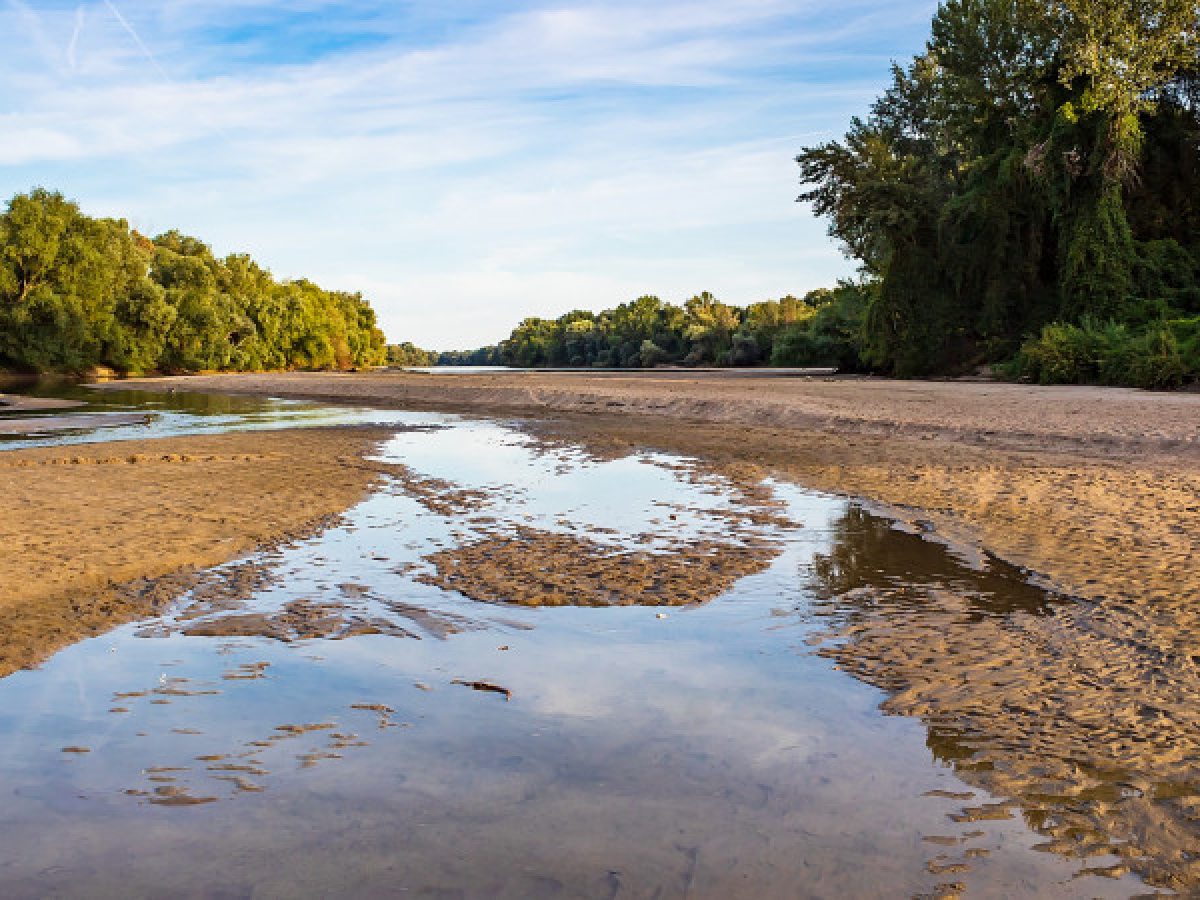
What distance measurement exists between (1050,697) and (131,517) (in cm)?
880

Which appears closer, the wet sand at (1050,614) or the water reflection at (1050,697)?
the water reflection at (1050,697)

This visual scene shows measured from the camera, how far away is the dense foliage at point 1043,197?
3316 cm

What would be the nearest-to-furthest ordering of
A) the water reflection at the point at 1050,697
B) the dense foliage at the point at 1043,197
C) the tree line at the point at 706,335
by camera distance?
the water reflection at the point at 1050,697 → the dense foliage at the point at 1043,197 → the tree line at the point at 706,335

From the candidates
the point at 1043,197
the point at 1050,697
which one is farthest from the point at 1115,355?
the point at 1050,697

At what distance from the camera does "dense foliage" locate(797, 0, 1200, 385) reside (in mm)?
33156

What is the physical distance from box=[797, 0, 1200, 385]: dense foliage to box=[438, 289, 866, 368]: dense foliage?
8293mm

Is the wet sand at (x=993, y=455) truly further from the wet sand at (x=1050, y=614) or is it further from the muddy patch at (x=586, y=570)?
the muddy patch at (x=586, y=570)

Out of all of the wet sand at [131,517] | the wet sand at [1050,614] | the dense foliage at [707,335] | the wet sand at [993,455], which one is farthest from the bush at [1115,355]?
the wet sand at [131,517]

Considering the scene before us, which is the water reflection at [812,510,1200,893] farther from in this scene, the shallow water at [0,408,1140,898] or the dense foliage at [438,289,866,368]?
the dense foliage at [438,289,866,368]

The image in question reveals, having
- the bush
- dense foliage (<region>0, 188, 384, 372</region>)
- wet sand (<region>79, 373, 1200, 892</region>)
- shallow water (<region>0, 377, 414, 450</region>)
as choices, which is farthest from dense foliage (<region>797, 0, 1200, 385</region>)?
dense foliage (<region>0, 188, 384, 372</region>)

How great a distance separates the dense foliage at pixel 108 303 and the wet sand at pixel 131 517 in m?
49.8

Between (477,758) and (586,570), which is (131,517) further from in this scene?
(477,758)

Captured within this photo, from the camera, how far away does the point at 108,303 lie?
214 feet

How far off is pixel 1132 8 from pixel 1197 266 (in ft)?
32.3
